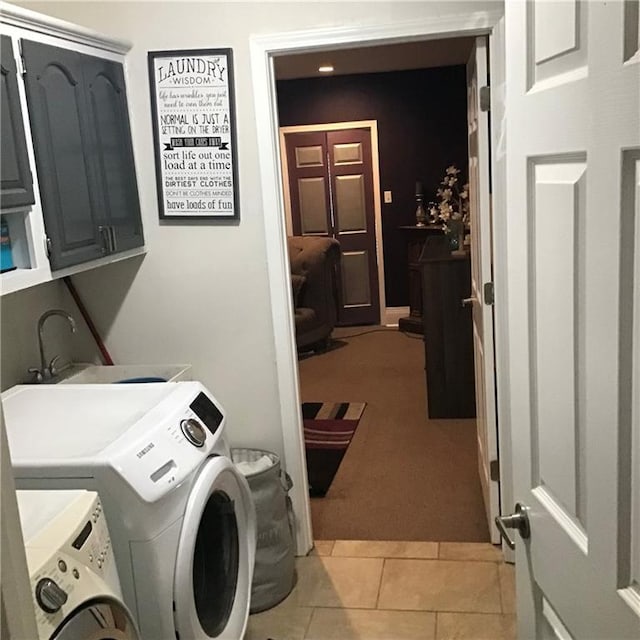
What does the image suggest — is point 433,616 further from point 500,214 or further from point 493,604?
point 500,214

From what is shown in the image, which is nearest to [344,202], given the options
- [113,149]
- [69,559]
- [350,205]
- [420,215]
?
[350,205]

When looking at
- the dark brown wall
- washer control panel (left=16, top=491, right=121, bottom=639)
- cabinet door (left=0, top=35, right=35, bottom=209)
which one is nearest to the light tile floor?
washer control panel (left=16, top=491, right=121, bottom=639)

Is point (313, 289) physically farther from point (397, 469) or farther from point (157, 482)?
point (157, 482)

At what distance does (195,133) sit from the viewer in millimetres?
2811

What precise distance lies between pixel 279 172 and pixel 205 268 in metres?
0.49

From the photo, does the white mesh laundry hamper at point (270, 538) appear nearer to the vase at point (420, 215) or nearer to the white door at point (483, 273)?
the white door at point (483, 273)

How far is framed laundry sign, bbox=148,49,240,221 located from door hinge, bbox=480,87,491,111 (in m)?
0.93

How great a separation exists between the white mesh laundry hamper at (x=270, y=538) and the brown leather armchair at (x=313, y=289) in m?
3.20

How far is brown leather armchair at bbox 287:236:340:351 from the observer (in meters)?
6.11

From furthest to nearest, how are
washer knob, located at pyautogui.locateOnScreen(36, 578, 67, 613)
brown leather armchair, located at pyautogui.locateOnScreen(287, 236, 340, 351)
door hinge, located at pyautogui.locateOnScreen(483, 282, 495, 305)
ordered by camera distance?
brown leather armchair, located at pyautogui.locateOnScreen(287, 236, 340, 351) → door hinge, located at pyautogui.locateOnScreen(483, 282, 495, 305) → washer knob, located at pyautogui.locateOnScreen(36, 578, 67, 613)

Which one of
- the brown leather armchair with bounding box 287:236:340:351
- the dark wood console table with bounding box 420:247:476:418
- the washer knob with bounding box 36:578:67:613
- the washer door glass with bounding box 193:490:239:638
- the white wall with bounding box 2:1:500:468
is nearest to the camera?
the washer knob with bounding box 36:578:67:613

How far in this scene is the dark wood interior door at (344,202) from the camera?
697 centimetres

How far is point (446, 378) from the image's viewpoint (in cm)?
443

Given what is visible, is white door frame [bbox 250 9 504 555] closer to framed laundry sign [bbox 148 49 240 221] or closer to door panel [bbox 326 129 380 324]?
framed laundry sign [bbox 148 49 240 221]
